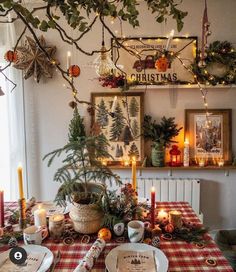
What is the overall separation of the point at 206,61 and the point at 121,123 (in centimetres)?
98

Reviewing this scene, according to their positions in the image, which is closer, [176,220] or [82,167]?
[82,167]

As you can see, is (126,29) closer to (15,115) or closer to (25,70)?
(25,70)

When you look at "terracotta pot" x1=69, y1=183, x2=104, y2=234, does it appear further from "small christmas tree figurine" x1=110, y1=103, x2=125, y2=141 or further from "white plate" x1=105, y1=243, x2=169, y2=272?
"small christmas tree figurine" x1=110, y1=103, x2=125, y2=141

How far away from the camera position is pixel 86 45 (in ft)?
9.20

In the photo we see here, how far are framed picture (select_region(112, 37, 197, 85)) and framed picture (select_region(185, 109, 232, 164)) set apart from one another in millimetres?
371

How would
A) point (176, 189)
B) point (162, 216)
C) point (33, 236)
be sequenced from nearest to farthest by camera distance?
point (33, 236) < point (162, 216) < point (176, 189)

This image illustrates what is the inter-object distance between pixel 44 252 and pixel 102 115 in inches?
67.3

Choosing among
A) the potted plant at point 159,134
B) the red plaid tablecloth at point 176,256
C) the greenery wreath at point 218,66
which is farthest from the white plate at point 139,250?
the greenery wreath at point 218,66

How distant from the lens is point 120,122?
286 centimetres

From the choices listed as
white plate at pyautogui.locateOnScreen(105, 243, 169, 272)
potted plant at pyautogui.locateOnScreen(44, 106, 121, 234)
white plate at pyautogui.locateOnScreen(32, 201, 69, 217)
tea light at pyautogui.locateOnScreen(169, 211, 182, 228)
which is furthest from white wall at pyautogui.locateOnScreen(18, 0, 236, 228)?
white plate at pyautogui.locateOnScreen(105, 243, 169, 272)

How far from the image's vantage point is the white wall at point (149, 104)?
9.01 ft

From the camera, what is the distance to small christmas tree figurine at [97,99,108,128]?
9.33 ft

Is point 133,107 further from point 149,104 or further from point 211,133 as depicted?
point 211,133

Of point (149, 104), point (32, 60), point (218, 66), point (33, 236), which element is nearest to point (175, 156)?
point (149, 104)
